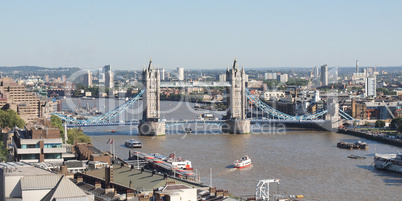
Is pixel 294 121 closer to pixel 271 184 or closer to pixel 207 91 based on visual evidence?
pixel 271 184

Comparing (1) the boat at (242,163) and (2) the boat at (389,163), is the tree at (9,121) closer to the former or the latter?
(1) the boat at (242,163)

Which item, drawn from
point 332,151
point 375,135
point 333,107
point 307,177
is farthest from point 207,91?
point 307,177

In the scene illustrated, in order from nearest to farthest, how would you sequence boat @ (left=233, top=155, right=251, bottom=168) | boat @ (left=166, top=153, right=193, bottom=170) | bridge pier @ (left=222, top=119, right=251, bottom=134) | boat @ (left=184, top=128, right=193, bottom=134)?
boat @ (left=166, top=153, right=193, bottom=170) < boat @ (left=233, top=155, right=251, bottom=168) < boat @ (left=184, top=128, right=193, bottom=134) < bridge pier @ (left=222, top=119, right=251, bottom=134)

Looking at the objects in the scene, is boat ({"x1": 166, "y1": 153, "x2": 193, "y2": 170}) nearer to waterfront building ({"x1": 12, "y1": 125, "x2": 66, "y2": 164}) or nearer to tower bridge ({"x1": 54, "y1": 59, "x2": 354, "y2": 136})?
waterfront building ({"x1": 12, "y1": 125, "x2": 66, "y2": 164})


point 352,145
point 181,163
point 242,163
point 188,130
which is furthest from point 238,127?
point 181,163

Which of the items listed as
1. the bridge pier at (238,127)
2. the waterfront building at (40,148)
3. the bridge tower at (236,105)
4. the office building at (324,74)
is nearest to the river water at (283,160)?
the bridge pier at (238,127)

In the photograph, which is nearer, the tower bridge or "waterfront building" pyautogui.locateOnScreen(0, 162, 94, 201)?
"waterfront building" pyautogui.locateOnScreen(0, 162, 94, 201)

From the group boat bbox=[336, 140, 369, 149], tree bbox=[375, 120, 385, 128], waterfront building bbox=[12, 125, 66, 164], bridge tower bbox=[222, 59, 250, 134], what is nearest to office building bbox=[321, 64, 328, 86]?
bridge tower bbox=[222, 59, 250, 134]
